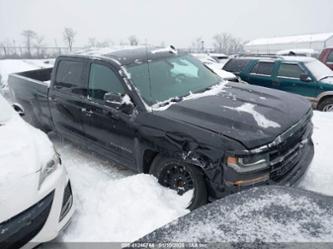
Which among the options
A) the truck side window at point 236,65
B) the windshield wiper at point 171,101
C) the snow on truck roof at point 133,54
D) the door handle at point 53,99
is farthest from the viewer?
the truck side window at point 236,65

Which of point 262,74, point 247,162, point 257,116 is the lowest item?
point 247,162

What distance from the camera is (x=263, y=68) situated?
841 centimetres

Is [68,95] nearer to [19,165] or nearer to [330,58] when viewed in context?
[19,165]

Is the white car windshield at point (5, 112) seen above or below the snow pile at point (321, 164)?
above

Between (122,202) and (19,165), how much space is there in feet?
3.90

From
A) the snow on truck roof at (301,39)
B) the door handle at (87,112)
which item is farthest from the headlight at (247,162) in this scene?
the snow on truck roof at (301,39)

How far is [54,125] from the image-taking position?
5.19 meters

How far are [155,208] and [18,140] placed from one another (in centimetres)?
165

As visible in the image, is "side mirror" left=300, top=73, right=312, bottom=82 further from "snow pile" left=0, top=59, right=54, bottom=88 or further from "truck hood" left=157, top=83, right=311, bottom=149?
"snow pile" left=0, top=59, right=54, bottom=88

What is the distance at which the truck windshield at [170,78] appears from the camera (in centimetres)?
369

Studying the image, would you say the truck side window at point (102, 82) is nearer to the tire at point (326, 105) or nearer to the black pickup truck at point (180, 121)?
the black pickup truck at point (180, 121)

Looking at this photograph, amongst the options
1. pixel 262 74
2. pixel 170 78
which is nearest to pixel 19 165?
pixel 170 78

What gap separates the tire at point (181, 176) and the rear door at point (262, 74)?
19.1 feet

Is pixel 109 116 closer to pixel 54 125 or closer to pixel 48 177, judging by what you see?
pixel 48 177
